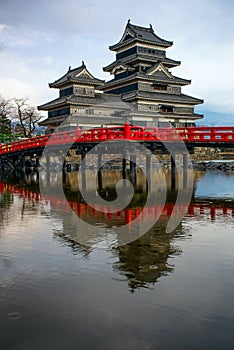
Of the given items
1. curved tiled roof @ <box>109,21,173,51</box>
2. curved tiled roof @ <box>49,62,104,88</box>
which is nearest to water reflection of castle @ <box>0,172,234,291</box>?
curved tiled roof @ <box>49,62,104,88</box>

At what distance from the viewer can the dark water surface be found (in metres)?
5.98

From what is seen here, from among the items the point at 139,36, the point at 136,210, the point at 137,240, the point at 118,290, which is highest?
the point at 139,36

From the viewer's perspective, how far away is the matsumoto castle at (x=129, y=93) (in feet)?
155

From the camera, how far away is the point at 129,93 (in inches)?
1937

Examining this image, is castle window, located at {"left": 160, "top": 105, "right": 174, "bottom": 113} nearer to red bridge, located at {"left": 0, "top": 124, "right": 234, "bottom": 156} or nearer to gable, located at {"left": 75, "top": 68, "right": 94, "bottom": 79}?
gable, located at {"left": 75, "top": 68, "right": 94, "bottom": 79}

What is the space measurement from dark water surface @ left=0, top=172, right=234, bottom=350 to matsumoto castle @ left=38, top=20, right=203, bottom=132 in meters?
35.3

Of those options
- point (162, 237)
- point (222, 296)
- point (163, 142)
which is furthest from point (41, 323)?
point (163, 142)

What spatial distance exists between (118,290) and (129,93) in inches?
1721

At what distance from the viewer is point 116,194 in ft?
72.7

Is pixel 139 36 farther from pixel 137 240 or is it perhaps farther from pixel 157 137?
pixel 137 240

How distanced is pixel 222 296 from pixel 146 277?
1.78 meters

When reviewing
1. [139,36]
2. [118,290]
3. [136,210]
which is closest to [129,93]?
[139,36]

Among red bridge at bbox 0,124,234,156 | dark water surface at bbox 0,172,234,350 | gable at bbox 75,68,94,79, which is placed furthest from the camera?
gable at bbox 75,68,94,79

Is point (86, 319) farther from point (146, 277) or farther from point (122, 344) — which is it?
point (146, 277)
